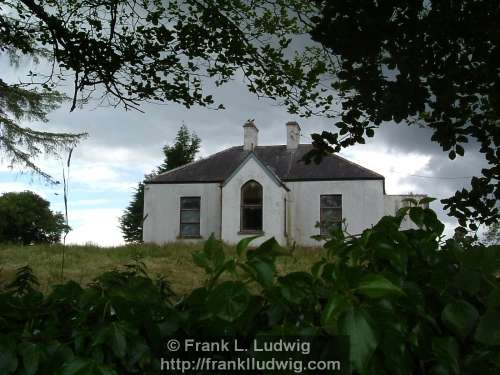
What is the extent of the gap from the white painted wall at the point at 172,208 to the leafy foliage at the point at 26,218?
5675mm

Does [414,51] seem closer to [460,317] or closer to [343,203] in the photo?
[460,317]

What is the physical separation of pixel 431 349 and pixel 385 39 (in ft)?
8.77

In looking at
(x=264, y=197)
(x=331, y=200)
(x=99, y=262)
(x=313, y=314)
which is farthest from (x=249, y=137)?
(x=313, y=314)

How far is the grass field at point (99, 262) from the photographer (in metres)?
13.1

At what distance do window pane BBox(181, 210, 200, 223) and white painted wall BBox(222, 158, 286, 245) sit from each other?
2.31 metres

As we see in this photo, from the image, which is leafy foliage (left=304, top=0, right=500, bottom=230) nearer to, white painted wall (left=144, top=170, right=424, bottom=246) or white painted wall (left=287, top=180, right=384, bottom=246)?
white painted wall (left=144, top=170, right=424, bottom=246)

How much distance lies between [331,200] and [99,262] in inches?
490

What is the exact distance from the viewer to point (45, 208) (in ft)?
100

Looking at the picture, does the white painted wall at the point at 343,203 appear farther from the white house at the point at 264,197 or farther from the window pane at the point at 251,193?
the window pane at the point at 251,193

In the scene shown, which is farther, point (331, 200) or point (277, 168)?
point (277, 168)

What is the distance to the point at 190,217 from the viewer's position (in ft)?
85.4

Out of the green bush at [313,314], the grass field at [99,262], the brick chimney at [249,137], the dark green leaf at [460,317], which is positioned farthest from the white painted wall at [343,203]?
the dark green leaf at [460,317]

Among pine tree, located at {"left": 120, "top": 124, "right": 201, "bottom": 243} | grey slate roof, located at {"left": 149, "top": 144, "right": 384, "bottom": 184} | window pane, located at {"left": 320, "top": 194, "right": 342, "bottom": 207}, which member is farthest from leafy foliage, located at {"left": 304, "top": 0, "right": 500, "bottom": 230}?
pine tree, located at {"left": 120, "top": 124, "right": 201, "bottom": 243}

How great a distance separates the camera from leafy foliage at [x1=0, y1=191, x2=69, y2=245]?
92.6ft
